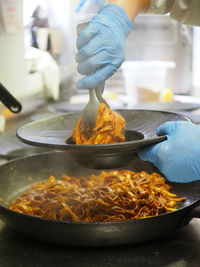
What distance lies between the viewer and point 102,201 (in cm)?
127

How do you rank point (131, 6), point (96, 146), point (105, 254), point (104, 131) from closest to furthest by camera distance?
point (96, 146), point (105, 254), point (104, 131), point (131, 6)

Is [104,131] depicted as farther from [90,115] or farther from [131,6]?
[131,6]

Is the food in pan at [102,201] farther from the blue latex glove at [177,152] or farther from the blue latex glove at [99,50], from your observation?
the blue latex glove at [99,50]

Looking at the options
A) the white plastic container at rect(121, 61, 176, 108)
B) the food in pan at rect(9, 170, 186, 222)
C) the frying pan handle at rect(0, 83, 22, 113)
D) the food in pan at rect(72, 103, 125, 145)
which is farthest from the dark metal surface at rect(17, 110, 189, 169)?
the white plastic container at rect(121, 61, 176, 108)

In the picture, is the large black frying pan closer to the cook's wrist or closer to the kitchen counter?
the kitchen counter

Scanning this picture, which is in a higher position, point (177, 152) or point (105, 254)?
point (177, 152)

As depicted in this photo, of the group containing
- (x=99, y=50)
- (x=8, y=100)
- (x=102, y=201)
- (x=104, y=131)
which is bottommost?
(x=102, y=201)

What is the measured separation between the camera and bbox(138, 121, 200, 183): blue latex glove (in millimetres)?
1237

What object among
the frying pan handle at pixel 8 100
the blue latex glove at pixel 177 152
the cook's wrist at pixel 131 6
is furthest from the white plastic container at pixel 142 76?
the blue latex glove at pixel 177 152

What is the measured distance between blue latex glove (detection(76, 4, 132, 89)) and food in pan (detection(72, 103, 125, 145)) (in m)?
0.11

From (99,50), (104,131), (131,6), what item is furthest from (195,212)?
(131,6)

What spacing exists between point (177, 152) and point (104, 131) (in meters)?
0.26

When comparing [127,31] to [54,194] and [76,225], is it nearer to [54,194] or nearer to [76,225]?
[54,194]

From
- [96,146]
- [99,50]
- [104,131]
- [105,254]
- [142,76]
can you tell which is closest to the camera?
[96,146]
